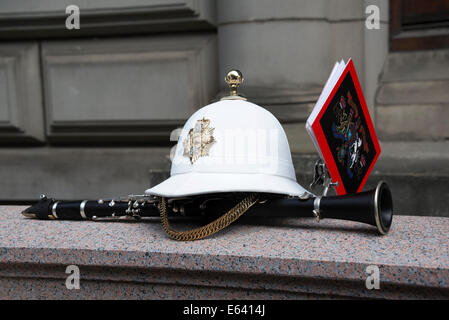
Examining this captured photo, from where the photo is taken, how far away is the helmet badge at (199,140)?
225 cm

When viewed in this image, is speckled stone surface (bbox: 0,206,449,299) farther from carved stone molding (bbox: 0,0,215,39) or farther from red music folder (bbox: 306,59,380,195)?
carved stone molding (bbox: 0,0,215,39)

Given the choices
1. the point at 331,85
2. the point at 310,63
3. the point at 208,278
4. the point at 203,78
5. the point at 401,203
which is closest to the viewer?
the point at 208,278

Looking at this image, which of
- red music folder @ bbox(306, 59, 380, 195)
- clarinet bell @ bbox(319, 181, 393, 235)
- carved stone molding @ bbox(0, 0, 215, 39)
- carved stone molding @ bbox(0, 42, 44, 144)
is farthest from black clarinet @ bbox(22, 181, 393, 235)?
carved stone molding @ bbox(0, 42, 44, 144)

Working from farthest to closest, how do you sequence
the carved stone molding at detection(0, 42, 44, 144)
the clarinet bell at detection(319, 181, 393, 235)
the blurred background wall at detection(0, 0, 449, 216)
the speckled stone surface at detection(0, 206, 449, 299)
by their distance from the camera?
the carved stone molding at detection(0, 42, 44, 144)
the blurred background wall at detection(0, 0, 449, 216)
the clarinet bell at detection(319, 181, 393, 235)
the speckled stone surface at detection(0, 206, 449, 299)

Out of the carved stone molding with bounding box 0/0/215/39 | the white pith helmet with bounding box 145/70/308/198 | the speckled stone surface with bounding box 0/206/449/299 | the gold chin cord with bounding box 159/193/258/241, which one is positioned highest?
the carved stone molding with bounding box 0/0/215/39

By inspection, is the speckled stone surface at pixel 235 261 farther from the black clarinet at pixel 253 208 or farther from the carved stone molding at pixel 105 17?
the carved stone molding at pixel 105 17

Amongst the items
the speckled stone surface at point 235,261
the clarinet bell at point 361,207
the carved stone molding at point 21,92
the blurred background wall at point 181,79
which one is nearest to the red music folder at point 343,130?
the clarinet bell at point 361,207

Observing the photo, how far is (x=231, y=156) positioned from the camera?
221 centimetres

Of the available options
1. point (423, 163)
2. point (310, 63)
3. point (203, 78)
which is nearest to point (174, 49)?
point (203, 78)

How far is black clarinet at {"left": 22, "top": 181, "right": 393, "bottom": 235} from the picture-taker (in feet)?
6.97

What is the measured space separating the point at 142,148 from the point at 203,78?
94 cm

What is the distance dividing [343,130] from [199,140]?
2.23 ft
